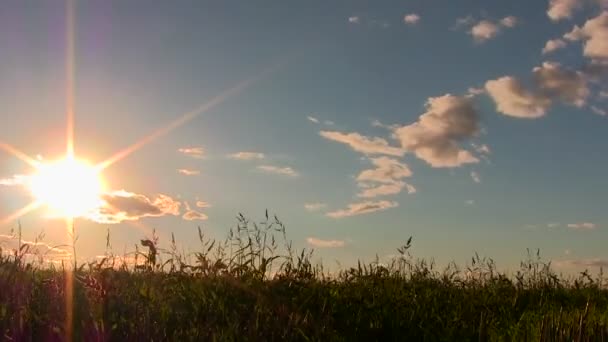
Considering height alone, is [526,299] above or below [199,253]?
below

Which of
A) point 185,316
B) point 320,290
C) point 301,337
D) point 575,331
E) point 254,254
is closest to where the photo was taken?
point 575,331

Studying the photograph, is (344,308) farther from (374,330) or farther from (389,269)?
(389,269)

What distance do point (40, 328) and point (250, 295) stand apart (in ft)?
9.00

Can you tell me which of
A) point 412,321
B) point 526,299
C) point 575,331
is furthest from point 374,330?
point 526,299

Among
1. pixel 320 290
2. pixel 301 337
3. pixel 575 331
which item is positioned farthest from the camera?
pixel 320 290

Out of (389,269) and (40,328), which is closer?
(40,328)

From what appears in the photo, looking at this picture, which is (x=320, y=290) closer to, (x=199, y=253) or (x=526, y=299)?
(x=199, y=253)

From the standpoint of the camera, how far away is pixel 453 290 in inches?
408

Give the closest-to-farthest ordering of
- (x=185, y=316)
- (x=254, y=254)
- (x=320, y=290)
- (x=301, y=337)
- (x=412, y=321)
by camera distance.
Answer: (x=301, y=337), (x=185, y=316), (x=412, y=321), (x=320, y=290), (x=254, y=254)

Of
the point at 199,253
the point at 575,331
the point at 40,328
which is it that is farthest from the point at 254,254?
the point at 575,331

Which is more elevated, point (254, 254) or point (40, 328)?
point (254, 254)

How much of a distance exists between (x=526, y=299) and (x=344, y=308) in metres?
3.90

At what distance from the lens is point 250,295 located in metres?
7.79

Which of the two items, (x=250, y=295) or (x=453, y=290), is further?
(x=453, y=290)
